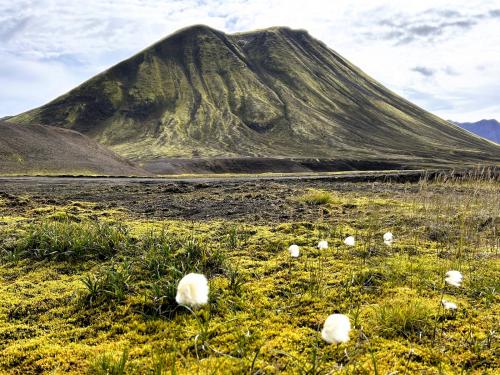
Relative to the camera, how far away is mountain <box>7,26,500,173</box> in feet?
411

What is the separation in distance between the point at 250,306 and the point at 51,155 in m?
56.6

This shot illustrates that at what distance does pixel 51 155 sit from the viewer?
185 feet

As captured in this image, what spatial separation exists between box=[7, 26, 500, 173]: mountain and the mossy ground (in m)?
99.1

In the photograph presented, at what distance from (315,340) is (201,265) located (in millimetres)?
3284

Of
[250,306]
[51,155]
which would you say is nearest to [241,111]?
[51,155]

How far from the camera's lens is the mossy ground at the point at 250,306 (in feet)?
17.3

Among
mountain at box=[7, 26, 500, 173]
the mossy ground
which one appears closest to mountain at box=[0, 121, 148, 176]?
mountain at box=[7, 26, 500, 173]

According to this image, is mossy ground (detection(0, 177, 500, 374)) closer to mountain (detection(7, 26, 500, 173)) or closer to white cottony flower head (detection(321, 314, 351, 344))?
white cottony flower head (detection(321, 314, 351, 344))

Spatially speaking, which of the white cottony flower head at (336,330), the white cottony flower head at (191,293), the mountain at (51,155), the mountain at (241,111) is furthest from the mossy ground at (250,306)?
the mountain at (241,111)

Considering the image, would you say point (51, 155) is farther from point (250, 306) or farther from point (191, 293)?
point (191, 293)

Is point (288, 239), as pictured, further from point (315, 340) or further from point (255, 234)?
point (315, 340)

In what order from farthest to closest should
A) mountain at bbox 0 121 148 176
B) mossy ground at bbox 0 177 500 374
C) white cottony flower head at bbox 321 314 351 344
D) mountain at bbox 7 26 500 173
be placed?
mountain at bbox 7 26 500 173, mountain at bbox 0 121 148 176, mossy ground at bbox 0 177 500 374, white cottony flower head at bbox 321 314 351 344

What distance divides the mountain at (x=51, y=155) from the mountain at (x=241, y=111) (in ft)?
142

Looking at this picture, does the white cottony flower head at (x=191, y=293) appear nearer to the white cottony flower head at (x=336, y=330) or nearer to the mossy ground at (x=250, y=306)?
the mossy ground at (x=250, y=306)
